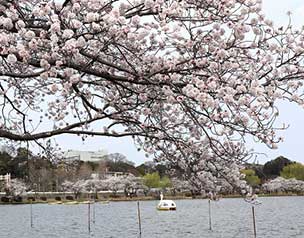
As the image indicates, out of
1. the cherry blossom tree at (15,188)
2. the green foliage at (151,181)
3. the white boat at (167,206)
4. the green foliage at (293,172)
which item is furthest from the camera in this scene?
the green foliage at (293,172)

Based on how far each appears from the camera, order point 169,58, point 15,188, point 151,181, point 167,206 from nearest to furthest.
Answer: point 169,58 < point 167,206 < point 15,188 < point 151,181

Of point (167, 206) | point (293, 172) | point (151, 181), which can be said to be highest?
point (293, 172)

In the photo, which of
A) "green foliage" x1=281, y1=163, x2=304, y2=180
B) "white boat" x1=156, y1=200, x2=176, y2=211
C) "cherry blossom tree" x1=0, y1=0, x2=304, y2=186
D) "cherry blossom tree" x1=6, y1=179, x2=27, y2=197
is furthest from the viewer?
"green foliage" x1=281, y1=163, x2=304, y2=180

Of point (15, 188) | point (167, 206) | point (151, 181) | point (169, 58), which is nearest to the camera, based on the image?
point (169, 58)

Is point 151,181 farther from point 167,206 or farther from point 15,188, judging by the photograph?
point 167,206

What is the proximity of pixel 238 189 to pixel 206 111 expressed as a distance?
127cm

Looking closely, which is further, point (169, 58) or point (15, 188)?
point (15, 188)

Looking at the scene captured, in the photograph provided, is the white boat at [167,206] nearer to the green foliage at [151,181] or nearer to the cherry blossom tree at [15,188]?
the cherry blossom tree at [15,188]

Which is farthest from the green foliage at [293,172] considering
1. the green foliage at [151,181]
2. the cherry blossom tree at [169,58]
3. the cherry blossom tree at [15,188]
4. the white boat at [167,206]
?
the cherry blossom tree at [169,58]

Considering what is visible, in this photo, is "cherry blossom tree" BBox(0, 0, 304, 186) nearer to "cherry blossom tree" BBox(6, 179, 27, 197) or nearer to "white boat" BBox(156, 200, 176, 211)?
"white boat" BBox(156, 200, 176, 211)

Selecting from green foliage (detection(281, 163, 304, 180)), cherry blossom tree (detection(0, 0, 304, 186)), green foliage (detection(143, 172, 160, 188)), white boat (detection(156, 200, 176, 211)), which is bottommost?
white boat (detection(156, 200, 176, 211))

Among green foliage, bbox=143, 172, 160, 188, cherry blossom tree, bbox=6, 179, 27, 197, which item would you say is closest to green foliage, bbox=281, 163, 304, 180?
green foliage, bbox=143, 172, 160, 188

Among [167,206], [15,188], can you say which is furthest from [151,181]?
[167,206]

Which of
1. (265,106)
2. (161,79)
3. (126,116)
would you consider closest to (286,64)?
(265,106)
